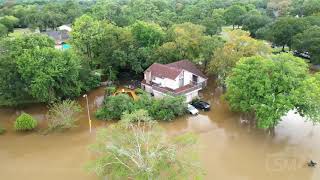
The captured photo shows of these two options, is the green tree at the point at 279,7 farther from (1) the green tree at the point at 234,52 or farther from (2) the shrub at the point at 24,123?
(2) the shrub at the point at 24,123

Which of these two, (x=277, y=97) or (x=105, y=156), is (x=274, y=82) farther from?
(x=105, y=156)

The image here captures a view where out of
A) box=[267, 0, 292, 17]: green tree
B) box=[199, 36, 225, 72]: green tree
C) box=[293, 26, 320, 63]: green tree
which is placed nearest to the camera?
box=[199, 36, 225, 72]: green tree

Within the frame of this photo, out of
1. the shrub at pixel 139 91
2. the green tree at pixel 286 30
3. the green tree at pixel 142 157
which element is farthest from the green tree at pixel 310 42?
the green tree at pixel 142 157

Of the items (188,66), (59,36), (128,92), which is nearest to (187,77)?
(188,66)

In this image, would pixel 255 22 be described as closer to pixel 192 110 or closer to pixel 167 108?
pixel 192 110

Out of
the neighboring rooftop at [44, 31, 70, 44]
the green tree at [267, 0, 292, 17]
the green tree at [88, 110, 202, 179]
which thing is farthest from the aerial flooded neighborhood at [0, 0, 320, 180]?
the green tree at [267, 0, 292, 17]

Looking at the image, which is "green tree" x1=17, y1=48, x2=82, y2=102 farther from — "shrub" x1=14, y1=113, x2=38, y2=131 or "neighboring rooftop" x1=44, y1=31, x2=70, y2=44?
"neighboring rooftop" x1=44, y1=31, x2=70, y2=44
